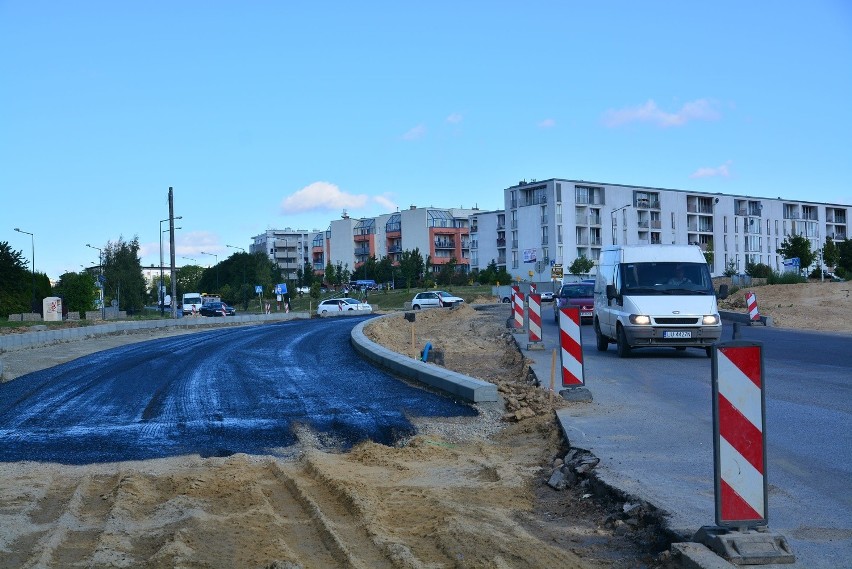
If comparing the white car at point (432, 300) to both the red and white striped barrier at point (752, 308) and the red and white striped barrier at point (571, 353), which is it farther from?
the red and white striped barrier at point (571, 353)

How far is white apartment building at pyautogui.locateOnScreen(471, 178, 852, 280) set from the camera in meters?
99.1

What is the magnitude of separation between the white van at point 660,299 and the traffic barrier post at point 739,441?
12.8 metres

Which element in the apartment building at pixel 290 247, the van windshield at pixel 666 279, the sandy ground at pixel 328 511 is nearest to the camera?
the sandy ground at pixel 328 511

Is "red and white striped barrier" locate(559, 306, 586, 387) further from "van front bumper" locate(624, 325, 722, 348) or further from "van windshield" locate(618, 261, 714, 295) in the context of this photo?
"van windshield" locate(618, 261, 714, 295)

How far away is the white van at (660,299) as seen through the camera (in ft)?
58.4

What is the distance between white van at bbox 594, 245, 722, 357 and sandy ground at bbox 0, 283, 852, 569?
8513 millimetres

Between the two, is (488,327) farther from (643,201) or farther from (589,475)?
(643,201)

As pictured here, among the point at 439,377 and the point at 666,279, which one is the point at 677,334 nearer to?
the point at 666,279

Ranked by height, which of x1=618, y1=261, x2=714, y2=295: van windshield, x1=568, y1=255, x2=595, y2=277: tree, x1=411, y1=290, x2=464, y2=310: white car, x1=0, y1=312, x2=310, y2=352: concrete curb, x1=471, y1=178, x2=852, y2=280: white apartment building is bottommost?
x1=0, y1=312, x2=310, y2=352: concrete curb

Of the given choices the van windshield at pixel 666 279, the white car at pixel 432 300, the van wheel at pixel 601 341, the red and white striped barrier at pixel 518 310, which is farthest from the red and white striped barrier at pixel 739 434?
the white car at pixel 432 300

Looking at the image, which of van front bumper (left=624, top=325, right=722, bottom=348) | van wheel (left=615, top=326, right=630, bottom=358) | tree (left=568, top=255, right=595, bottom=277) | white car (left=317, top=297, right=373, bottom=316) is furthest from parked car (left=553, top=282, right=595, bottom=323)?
tree (left=568, top=255, right=595, bottom=277)

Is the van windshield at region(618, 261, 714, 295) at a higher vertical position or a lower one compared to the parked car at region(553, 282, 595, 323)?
higher

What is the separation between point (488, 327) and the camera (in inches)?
1366

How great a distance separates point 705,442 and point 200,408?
23.3 feet
